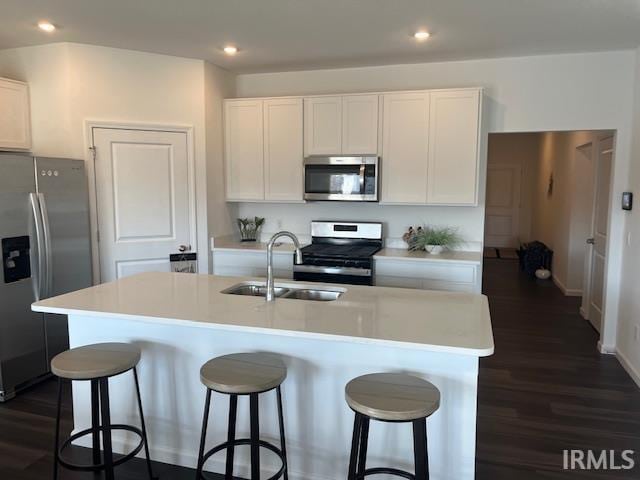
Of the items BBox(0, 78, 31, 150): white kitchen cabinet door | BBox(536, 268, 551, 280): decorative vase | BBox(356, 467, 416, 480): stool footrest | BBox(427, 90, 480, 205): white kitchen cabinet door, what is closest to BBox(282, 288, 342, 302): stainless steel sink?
BBox(356, 467, 416, 480): stool footrest

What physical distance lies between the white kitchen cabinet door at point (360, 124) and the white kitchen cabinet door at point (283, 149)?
0.45 meters

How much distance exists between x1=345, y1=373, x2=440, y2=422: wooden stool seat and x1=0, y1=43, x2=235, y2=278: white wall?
3.21m

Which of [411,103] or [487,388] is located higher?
[411,103]

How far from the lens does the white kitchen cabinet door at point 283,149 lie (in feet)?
15.1

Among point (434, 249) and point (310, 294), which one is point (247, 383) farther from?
point (434, 249)

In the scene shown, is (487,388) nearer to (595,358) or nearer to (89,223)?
(595,358)

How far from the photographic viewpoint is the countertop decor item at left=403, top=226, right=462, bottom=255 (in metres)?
4.41

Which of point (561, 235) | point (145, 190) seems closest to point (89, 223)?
point (145, 190)

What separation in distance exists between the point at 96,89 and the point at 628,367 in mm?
4914

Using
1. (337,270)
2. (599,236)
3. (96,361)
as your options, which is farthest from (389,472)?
(599,236)

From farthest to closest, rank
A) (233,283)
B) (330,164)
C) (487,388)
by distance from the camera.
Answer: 1. (330,164)
2. (487,388)
3. (233,283)

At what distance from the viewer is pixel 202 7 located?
309cm

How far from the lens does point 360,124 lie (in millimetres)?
4426

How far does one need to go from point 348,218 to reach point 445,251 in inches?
40.1
